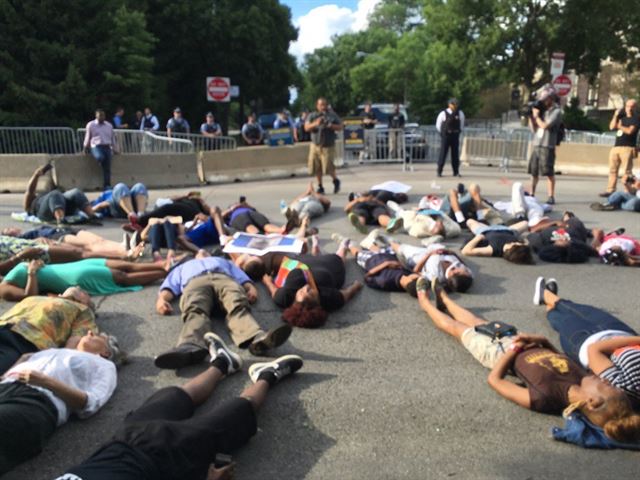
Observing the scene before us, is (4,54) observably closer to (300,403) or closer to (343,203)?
(343,203)

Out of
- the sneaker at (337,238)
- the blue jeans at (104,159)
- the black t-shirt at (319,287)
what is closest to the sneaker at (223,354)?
the black t-shirt at (319,287)

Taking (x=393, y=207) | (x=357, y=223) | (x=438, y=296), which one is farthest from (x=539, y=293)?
(x=393, y=207)

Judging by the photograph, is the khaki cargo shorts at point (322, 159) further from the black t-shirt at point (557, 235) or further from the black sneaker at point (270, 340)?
→ the black sneaker at point (270, 340)

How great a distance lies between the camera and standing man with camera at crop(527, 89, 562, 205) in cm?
Result: 1027

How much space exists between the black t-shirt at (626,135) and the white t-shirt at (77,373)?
35.6 feet

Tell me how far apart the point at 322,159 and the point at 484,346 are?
25.3 ft

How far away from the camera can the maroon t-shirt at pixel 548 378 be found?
3807 millimetres

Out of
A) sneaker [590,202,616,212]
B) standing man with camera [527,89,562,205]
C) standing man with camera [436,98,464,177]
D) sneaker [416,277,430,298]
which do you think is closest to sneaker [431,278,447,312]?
sneaker [416,277,430,298]

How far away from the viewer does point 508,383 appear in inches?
159

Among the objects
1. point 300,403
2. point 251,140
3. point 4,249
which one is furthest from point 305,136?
point 300,403

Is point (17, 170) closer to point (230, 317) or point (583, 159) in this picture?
point (230, 317)

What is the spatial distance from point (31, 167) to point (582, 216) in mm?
11219

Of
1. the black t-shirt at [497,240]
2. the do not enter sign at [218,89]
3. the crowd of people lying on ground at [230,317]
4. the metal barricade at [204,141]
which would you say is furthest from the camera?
the do not enter sign at [218,89]

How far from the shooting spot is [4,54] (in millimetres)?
22453
